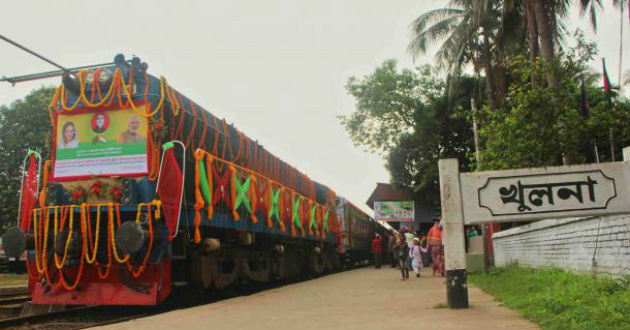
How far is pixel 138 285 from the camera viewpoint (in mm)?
7746

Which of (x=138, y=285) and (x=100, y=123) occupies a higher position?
(x=100, y=123)

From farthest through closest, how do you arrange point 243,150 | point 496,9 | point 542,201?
point 496,9 → point 243,150 → point 542,201

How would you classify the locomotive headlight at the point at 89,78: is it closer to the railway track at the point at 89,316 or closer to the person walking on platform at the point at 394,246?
the railway track at the point at 89,316

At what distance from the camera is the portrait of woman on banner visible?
843 centimetres

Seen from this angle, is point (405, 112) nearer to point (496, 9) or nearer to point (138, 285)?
point (496, 9)

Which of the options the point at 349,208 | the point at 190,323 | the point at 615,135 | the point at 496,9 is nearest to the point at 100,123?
the point at 190,323

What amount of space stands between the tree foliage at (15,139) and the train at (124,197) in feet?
58.7

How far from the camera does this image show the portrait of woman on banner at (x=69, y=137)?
8.43 m

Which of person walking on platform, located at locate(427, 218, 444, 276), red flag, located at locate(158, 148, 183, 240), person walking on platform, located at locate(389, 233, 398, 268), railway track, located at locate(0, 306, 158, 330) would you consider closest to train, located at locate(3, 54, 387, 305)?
red flag, located at locate(158, 148, 183, 240)

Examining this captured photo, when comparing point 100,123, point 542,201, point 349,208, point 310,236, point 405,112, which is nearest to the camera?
point 542,201

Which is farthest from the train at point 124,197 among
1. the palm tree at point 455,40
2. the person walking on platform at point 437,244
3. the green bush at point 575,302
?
the palm tree at point 455,40

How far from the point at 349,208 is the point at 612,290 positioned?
1604 cm

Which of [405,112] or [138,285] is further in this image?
[405,112]

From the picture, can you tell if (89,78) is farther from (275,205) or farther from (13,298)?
(13,298)
